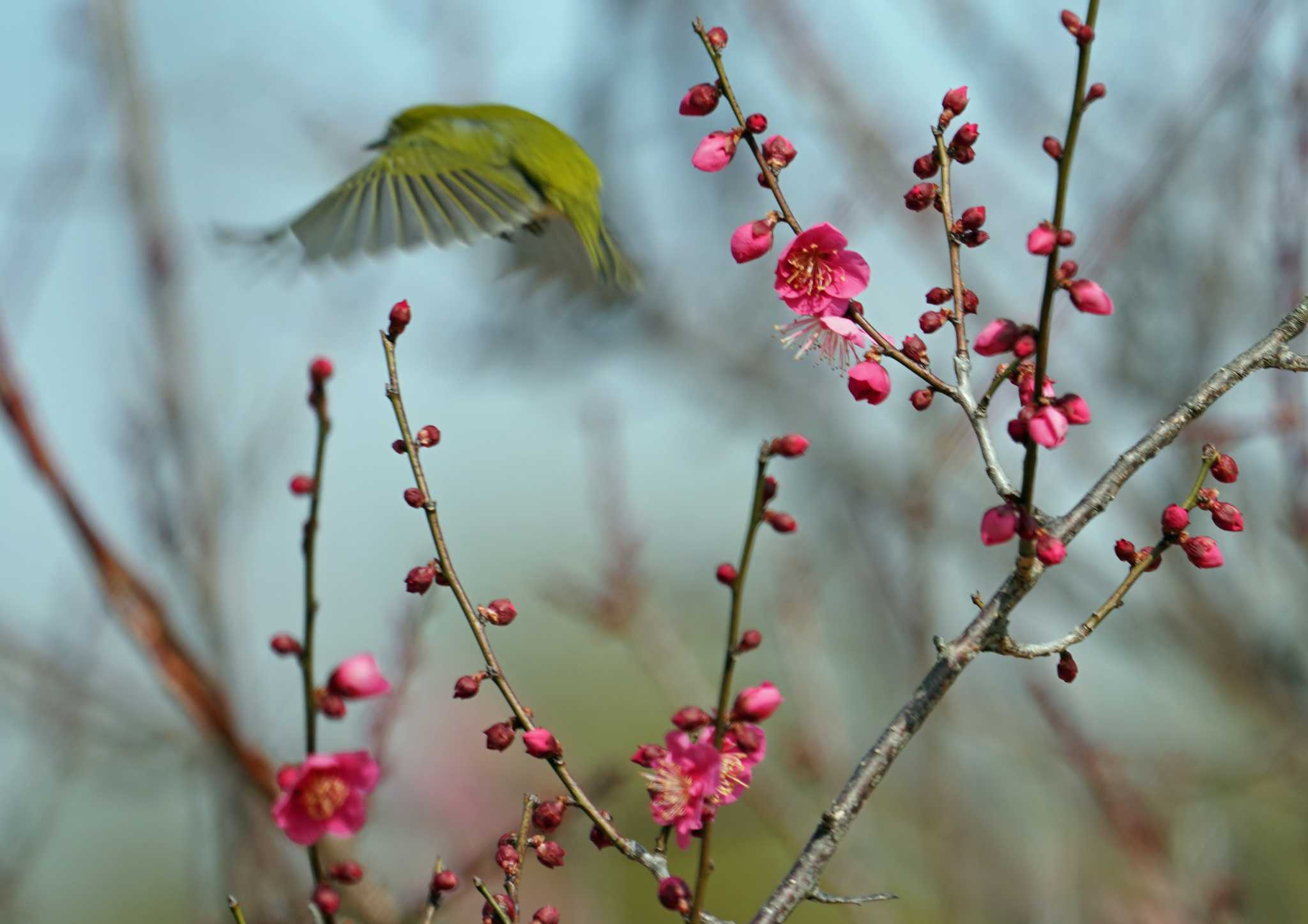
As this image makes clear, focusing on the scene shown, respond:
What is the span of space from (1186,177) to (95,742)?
3.93 m

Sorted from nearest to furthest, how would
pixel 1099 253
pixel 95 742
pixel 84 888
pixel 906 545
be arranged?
pixel 95 742
pixel 1099 253
pixel 906 545
pixel 84 888

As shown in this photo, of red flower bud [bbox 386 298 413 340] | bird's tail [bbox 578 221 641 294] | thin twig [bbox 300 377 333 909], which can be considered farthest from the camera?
bird's tail [bbox 578 221 641 294]

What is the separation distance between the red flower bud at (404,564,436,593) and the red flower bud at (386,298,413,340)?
0.27 meters

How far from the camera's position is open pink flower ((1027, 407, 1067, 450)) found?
1089mm

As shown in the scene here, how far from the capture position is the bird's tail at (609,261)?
2.82 meters

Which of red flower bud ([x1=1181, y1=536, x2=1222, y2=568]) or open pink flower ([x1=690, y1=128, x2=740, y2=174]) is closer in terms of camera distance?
red flower bud ([x1=1181, y1=536, x2=1222, y2=568])

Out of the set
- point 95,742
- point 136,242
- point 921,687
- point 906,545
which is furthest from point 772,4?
point 921,687

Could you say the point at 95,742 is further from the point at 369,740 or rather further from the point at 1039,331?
the point at 1039,331

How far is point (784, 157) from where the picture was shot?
4.80 feet

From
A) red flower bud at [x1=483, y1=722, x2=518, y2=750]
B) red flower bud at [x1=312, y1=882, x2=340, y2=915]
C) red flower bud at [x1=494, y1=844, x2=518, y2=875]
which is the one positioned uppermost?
red flower bud at [x1=483, y1=722, x2=518, y2=750]

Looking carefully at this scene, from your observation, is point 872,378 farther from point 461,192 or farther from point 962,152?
point 461,192

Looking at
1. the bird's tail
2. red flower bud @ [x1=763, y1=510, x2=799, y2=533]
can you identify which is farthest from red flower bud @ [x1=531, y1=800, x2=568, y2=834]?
the bird's tail

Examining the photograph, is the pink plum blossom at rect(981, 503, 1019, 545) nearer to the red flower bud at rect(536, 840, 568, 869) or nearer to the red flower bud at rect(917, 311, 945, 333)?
the red flower bud at rect(917, 311, 945, 333)

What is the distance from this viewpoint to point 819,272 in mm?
1516
